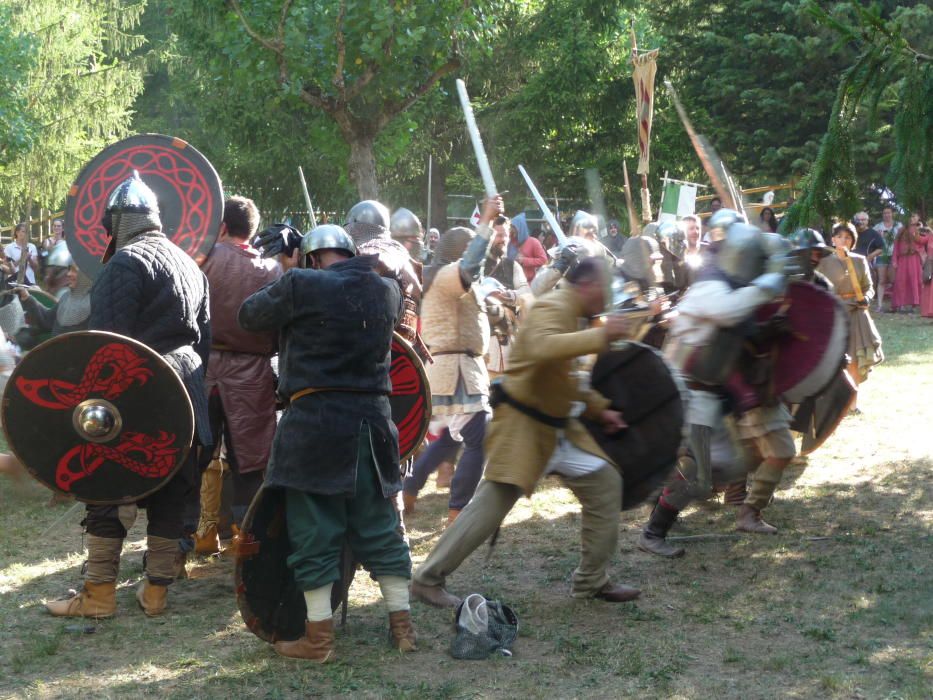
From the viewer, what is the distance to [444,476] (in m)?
7.66

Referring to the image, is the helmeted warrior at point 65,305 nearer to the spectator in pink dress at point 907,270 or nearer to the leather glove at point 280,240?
the leather glove at point 280,240

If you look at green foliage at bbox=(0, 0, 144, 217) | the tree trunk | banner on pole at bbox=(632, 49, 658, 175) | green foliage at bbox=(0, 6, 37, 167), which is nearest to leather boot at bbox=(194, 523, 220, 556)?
banner on pole at bbox=(632, 49, 658, 175)

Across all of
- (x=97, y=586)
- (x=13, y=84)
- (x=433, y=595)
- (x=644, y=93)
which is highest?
(x=13, y=84)

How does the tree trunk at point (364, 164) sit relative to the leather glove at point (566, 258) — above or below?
above

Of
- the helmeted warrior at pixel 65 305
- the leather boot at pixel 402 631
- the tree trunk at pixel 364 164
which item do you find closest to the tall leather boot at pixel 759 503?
the leather boot at pixel 402 631

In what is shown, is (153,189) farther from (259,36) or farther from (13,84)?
(13,84)

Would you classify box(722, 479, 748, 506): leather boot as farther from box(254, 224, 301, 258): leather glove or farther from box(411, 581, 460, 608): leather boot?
box(254, 224, 301, 258): leather glove

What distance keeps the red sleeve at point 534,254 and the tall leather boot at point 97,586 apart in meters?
9.71

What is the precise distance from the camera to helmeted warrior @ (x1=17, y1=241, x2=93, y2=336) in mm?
6711

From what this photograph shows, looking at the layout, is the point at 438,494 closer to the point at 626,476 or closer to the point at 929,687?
the point at 626,476

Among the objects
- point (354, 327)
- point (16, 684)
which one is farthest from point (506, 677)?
point (16, 684)

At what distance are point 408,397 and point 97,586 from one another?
5.03 feet

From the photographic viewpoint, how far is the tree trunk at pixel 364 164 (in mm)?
13734

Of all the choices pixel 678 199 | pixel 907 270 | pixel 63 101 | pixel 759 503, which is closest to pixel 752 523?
pixel 759 503
